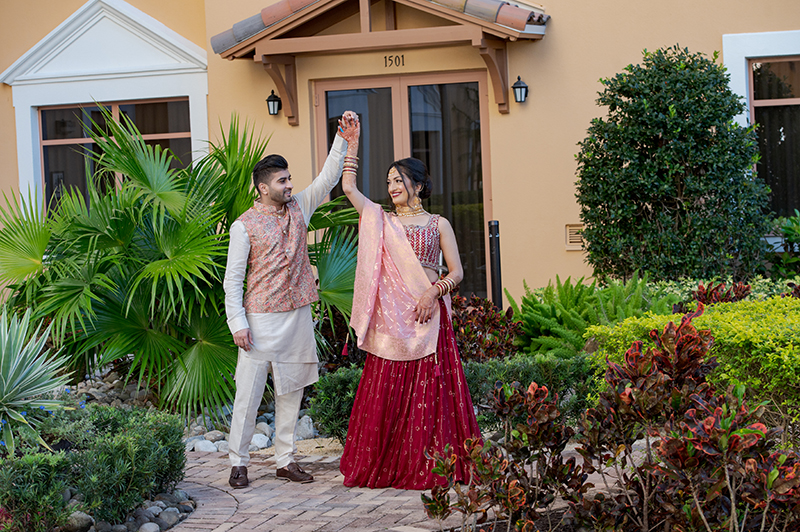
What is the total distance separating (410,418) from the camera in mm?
4324

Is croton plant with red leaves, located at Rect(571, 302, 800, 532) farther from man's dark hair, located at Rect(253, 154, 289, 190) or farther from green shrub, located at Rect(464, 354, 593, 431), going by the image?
man's dark hair, located at Rect(253, 154, 289, 190)

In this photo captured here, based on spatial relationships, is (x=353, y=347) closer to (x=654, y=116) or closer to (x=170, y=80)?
(x=654, y=116)

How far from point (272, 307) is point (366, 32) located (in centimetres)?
472

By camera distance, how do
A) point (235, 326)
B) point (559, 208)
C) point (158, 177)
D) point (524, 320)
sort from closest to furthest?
1. point (235, 326)
2. point (158, 177)
3. point (524, 320)
4. point (559, 208)

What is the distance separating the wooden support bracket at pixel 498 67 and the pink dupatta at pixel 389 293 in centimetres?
433

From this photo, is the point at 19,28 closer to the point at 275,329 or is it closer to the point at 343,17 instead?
the point at 343,17

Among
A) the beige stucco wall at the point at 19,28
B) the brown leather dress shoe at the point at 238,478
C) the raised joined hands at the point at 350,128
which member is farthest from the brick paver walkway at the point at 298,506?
the beige stucco wall at the point at 19,28

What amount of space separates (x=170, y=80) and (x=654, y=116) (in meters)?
5.53

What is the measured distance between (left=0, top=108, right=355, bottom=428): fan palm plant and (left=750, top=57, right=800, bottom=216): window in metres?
4.75

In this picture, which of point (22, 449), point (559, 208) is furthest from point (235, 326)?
point (559, 208)

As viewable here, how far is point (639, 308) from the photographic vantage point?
21.0 ft

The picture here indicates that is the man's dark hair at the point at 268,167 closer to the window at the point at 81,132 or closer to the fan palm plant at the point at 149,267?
the fan palm plant at the point at 149,267

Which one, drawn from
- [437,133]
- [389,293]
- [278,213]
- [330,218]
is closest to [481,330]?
[330,218]

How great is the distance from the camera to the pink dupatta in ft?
14.3
